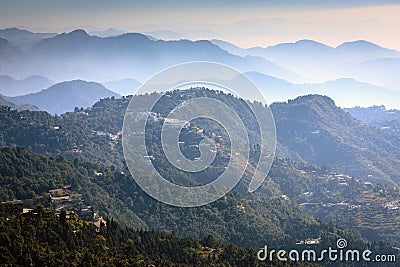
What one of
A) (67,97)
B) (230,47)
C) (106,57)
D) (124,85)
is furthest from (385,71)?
(67,97)

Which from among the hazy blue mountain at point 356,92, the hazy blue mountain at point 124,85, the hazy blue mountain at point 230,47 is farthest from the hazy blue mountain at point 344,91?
the hazy blue mountain at point 124,85

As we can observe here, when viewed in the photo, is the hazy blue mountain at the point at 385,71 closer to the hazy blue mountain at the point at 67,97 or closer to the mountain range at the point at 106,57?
the mountain range at the point at 106,57

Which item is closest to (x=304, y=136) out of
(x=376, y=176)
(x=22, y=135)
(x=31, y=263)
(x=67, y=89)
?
(x=376, y=176)

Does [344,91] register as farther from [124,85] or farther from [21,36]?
[21,36]

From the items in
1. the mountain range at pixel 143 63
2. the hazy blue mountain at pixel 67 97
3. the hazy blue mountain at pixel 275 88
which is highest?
the mountain range at pixel 143 63

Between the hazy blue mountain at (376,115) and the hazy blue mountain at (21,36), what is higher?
the hazy blue mountain at (21,36)

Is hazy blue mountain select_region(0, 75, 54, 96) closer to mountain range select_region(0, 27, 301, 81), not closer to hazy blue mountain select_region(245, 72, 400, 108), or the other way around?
mountain range select_region(0, 27, 301, 81)

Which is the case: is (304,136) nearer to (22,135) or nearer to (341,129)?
(341,129)
